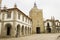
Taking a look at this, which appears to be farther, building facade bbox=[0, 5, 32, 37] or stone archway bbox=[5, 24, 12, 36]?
stone archway bbox=[5, 24, 12, 36]

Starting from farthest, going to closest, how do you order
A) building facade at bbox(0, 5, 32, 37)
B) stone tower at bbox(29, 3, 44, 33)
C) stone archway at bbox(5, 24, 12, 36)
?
stone tower at bbox(29, 3, 44, 33) < stone archway at bbox(5, 24, 12, 36) < building facade at bbox(0, 5, 32, 37)

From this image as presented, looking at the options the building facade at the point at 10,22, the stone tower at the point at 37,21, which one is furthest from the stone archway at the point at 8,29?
the stone tower at the point at 37,21

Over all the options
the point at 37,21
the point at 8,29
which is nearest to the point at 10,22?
the point at 8,29

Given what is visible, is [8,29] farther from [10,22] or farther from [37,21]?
[37,21]

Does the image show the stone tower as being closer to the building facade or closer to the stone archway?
the stone archway

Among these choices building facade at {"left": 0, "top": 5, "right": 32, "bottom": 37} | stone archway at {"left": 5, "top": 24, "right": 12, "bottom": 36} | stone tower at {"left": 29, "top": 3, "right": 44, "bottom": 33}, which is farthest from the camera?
stone tower at {"left": 29, "top": 3, "right": 44, "bottom": 33}

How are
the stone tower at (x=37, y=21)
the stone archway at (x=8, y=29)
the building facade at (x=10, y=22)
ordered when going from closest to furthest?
the building facade at (x=10, y=22) < the stone archway at (x=8, y=29) < the stone tower at (x=37, y=21)

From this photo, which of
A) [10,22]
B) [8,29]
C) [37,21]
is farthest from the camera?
[37,21]

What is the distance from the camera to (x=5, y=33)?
77.3 ft

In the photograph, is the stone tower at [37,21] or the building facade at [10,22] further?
the stone tower at [37,21]

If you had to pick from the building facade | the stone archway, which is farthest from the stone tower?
the building facade

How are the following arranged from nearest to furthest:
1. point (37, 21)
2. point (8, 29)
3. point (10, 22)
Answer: point (10, 22) < point (8, 29) < point (37, 21)

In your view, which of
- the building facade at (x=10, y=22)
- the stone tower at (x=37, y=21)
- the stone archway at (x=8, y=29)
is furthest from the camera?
the stone tower at (x=37, y=21)

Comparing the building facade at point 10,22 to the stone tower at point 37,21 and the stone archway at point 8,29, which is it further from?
the stone tower at point 37,21
